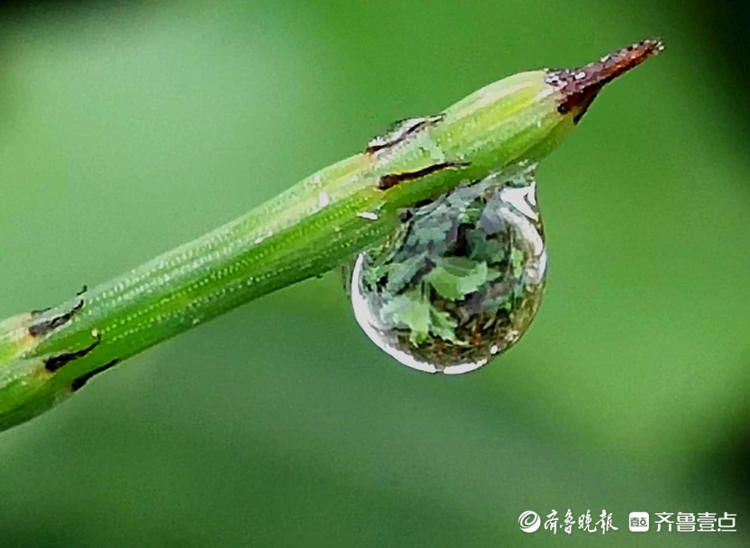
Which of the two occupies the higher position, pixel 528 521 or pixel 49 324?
pixel 528 521

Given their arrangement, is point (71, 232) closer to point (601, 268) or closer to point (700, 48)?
point (601, 268)

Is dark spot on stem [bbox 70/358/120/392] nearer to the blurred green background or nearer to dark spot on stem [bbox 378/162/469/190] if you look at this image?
dark spot on stem [bbox 378/162/469/190]

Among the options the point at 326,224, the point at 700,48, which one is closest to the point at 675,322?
the point at 700,48

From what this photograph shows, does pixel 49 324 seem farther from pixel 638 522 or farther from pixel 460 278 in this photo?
pixel 638 522

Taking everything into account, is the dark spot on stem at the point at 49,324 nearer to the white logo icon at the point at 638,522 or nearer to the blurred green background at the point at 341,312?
the blurred green background at the point at 341,312

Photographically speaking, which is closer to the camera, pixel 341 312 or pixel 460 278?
pixel 460 278

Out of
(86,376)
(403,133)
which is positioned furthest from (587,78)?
(86,376)

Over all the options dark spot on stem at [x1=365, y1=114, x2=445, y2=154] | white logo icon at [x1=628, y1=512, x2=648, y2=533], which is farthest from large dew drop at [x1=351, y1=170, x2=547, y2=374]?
white logo icon at [x1=628, y1=512, x2=648, y2=533]
